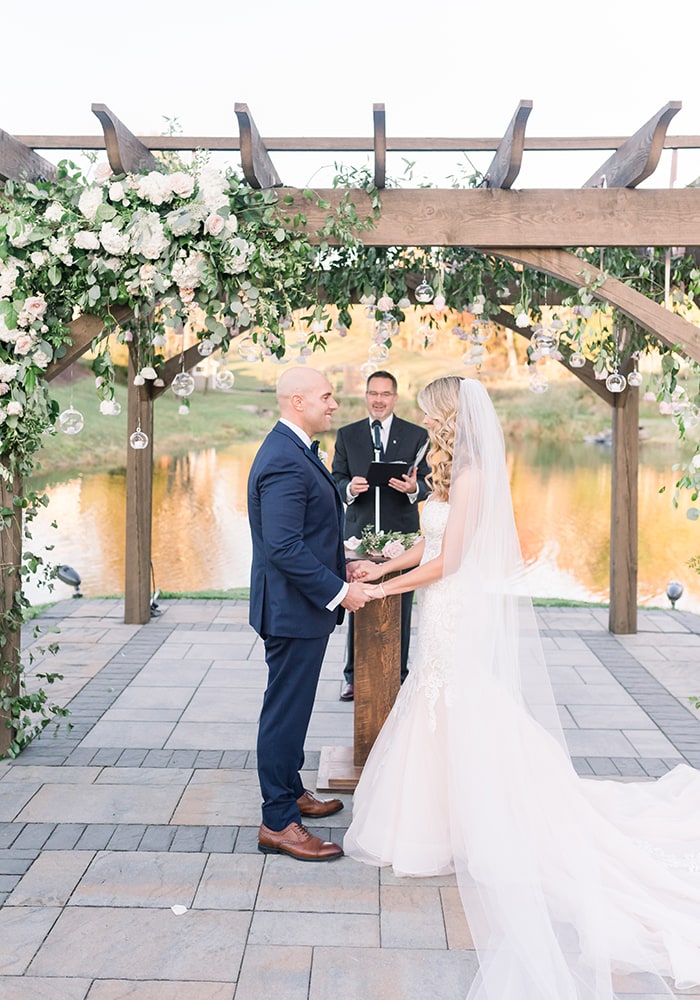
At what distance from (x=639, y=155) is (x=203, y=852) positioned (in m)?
2.88

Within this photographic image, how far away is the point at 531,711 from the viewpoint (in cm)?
296

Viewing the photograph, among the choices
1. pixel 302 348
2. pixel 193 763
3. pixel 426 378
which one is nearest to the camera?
pixel 193 763

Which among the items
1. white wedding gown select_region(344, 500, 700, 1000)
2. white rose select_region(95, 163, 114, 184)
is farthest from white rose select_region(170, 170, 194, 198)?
white wedding gown select_region(344, 500, 700, 1000)

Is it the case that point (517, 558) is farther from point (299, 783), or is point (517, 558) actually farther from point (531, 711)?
point (299, 783)

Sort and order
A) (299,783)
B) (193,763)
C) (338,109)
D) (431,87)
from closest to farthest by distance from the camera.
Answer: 1. (299,783)
2. (193,763)
3. (431,87)
4. (338,109)

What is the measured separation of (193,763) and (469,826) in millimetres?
1483

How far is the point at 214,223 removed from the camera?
134 inches

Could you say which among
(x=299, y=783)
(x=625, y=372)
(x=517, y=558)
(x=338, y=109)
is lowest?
(x=299, y=783)

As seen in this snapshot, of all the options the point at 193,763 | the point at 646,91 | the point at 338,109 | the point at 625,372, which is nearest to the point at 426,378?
the point at 338,109

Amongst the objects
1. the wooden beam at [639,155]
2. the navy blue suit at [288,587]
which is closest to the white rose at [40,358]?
the navy blue suit at [288,587]

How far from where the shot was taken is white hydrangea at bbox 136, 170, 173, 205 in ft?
11.0

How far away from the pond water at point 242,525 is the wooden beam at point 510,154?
7.51m

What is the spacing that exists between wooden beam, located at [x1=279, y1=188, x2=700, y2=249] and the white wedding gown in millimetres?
1158

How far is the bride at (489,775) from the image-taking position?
2.55m
